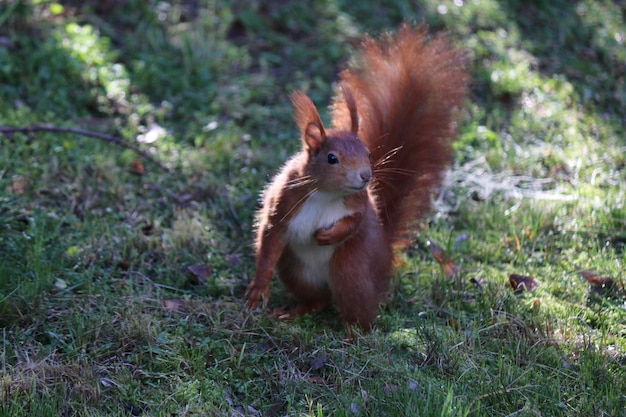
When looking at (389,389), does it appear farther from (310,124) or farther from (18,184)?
(18,184)

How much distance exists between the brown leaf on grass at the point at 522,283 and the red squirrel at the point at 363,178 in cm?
49

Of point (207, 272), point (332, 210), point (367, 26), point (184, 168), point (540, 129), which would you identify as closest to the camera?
point (332, 210)

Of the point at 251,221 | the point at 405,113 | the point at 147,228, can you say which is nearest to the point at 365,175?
the point at 405,113

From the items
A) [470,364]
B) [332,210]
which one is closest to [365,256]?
[332,210]

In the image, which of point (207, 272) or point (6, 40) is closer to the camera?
point (207, 272)

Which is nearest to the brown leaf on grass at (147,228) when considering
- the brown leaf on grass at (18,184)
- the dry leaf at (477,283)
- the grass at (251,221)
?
the grass at (251,221)

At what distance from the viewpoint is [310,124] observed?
118 inches

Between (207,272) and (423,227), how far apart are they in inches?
40.9

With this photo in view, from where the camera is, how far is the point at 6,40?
16.9 feet

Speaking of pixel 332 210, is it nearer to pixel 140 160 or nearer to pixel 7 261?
pixel 7 261

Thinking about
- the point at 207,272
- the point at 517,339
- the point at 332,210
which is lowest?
the point at 207,272

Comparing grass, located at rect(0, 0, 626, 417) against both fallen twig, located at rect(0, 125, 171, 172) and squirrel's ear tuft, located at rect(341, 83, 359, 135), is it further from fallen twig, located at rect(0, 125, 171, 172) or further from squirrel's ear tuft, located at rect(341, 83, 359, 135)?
squirrel's ear tuft, located at rect(341, 83, 359, 135)

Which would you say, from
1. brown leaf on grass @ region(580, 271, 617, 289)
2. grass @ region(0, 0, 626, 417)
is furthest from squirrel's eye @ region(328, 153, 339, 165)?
brown leaf on grass @ region(580, 271, 617, 289)

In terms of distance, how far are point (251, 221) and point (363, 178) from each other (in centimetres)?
120
